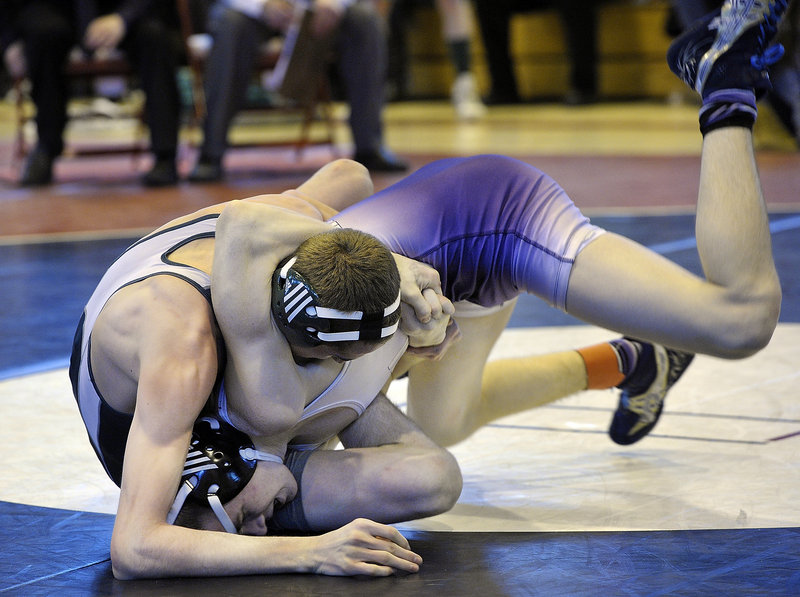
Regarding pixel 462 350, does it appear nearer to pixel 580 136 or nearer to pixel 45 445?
pixel 45 445

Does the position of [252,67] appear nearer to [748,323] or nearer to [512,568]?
[748,323]

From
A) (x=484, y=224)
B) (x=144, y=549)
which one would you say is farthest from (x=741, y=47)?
(x=144, y=549)

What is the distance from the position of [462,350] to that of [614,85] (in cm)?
1054

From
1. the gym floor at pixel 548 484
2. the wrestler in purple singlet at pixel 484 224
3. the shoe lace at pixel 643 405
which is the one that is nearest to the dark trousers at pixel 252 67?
the gym floor at pixel 548 484

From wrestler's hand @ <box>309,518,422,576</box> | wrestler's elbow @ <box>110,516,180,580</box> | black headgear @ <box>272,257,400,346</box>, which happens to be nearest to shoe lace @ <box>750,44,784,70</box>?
black headgear @ <box>272,257,400,346</box>

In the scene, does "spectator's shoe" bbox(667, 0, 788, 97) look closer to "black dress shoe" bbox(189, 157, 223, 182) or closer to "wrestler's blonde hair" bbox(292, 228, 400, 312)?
"wrestler's blonde hair" bbox(292, 228, 400, 312)

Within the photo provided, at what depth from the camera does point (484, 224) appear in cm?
220

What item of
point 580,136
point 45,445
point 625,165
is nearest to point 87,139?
point 580,136

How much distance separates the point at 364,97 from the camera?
695 centimetres

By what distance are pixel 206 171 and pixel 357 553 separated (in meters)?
5.17

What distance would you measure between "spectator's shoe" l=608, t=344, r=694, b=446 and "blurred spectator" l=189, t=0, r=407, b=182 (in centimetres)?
421

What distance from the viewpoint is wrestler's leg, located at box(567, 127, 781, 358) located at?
6.72 ft

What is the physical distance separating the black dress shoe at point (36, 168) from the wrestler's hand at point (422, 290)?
209 inches

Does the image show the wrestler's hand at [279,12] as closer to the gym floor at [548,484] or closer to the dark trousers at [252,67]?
the dark trousers at [252,67]
